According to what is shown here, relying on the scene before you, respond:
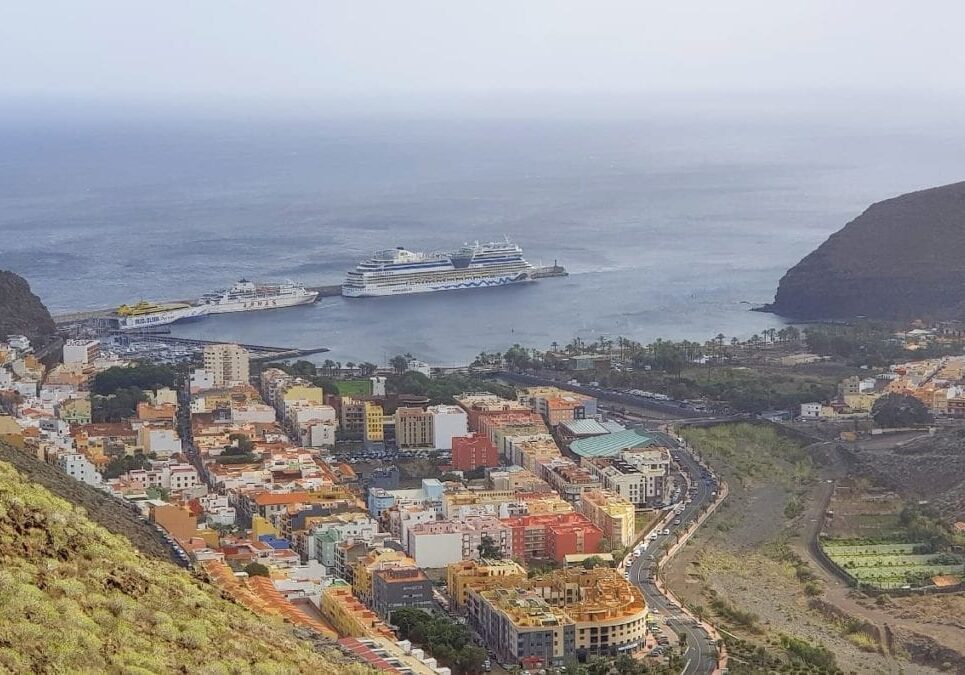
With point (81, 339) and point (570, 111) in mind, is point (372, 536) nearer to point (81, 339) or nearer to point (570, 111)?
point (81, 339)

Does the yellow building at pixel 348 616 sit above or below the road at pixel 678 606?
above

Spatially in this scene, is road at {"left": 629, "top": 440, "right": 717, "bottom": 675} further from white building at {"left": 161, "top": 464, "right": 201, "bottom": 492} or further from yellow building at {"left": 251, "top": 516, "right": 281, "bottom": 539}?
white building at {"left": 161, "top": 464, "right": 201, "bottom": 492}

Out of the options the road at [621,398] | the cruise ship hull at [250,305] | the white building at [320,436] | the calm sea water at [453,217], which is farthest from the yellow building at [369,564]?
the cruise ship hull at [250,305]

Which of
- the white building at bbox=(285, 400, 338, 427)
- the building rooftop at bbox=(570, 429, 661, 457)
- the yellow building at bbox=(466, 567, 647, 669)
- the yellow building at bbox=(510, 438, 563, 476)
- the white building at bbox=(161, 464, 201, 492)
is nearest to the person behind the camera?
the yellow building at bbox=(466, 567, 647, 669)

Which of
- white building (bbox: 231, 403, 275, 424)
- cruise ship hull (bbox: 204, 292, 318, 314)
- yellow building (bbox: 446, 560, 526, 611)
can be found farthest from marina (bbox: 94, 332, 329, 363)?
yellow building (bbox: 446, 560, 526, 611)

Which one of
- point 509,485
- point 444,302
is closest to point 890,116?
point 444,302

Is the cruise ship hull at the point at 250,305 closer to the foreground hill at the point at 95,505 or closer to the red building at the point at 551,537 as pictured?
the red building at the point at 551,537
